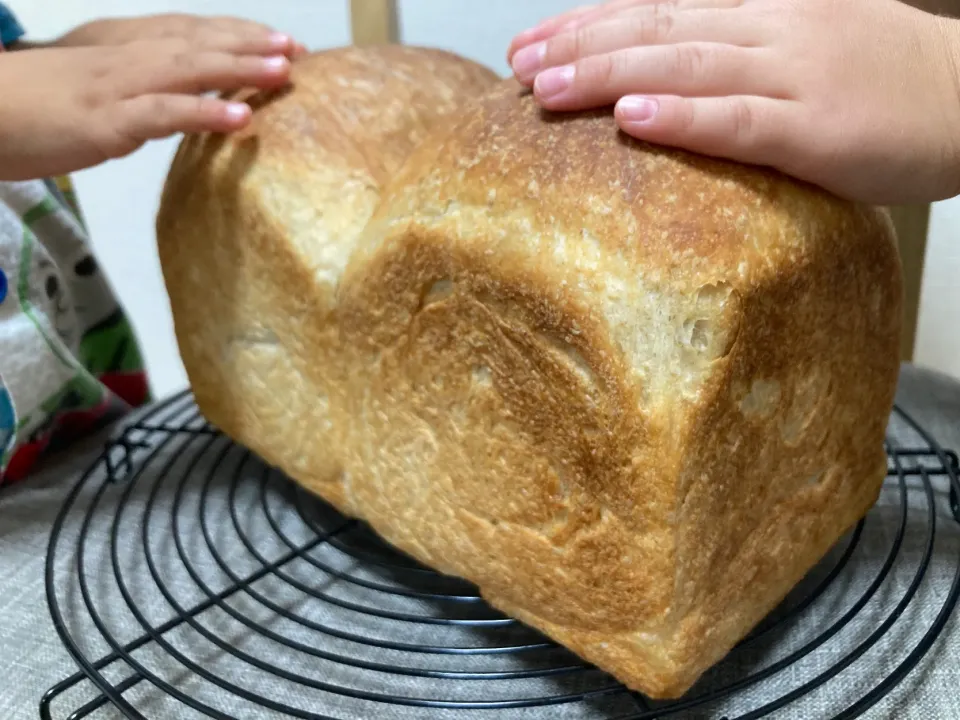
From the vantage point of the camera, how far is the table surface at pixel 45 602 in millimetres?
656

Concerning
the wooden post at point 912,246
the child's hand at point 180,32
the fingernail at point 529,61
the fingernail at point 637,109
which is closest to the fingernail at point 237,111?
the child's hand at point 180,32

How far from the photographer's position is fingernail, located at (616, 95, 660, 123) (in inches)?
22.4

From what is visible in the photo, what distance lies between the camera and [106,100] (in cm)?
85

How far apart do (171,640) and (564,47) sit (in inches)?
25.6

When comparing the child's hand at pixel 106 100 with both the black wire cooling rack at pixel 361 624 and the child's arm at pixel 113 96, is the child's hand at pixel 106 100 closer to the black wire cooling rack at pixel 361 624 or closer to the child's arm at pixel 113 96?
the child's arm at pixel 113 96

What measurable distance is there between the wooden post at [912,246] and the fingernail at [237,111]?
108 centimetres

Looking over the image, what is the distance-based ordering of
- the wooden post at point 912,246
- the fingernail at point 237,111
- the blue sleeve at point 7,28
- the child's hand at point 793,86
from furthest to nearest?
the wooden post at point 912,246 → the blue sleeve at point 7,28 → the fingernail at point 237,111 → the child's hand at point 793,86

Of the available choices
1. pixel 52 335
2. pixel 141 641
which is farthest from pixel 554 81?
pixel 52 335

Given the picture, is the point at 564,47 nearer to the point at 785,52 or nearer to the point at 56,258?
the point at 785,52

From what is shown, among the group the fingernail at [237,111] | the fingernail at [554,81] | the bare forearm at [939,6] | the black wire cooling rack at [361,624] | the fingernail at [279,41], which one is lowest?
the black wire cooling rack at [361,624]

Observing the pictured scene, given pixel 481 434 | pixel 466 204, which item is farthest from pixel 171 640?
pixel 466 204

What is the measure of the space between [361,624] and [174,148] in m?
1.37

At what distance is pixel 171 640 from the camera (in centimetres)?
77

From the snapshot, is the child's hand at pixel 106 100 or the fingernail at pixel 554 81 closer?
the fingernail at pixel 554 81
